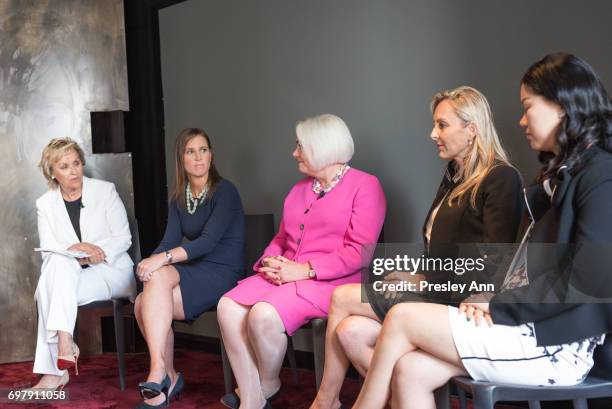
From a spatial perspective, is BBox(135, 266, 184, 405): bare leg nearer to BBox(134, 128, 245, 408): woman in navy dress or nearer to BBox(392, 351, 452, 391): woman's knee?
BBox(134, 128, 245, 408): woman in navy dress

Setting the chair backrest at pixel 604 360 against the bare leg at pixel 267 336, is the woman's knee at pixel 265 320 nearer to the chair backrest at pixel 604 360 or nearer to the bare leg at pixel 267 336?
the bare leg at pixel 267 336

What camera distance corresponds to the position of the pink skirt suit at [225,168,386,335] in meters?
3.05

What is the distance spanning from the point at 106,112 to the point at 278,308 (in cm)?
238

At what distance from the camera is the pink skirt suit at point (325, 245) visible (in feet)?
10.00

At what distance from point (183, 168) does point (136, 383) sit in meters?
1.20

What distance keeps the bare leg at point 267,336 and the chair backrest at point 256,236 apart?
86 centimetres

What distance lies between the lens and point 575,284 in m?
1.87

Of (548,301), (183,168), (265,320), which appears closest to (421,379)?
(548,301)

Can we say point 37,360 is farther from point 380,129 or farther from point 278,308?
point 380,129

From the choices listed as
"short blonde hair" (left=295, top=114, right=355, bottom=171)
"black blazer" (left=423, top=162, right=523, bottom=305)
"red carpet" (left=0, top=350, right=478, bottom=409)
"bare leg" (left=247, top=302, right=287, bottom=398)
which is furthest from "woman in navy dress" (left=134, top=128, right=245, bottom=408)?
"black blazer" (left=423, top=162, right=523, bottom=305)

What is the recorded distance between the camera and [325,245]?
322 cm

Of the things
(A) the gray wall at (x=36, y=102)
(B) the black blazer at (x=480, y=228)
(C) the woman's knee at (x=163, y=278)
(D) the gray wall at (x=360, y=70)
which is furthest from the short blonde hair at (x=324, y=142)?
(A) the gray wall at (x=36, y=102)

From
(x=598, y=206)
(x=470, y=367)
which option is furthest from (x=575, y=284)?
(x=470, y=367)

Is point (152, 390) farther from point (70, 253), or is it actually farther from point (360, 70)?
point (360, 70)
